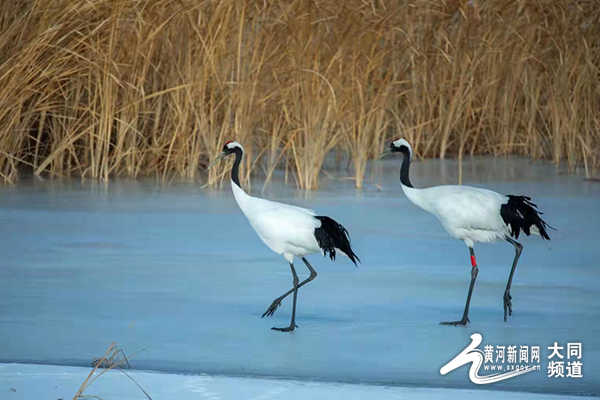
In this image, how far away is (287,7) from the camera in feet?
27.5

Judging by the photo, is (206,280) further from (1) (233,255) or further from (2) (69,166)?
(2) (69,166)

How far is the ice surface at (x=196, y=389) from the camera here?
3316mm

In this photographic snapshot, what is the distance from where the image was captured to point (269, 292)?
16.1ft

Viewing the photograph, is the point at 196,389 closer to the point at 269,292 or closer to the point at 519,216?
the point at 269,292

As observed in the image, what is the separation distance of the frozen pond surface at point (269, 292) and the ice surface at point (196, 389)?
0.28 ft

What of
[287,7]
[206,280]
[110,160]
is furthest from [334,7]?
[206,280]

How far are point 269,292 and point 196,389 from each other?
1545mm

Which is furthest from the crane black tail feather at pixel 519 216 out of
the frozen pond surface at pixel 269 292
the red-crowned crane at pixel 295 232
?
the red-crowned crane at pixel 295 232

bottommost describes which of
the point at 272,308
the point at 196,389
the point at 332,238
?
the point at 196,389

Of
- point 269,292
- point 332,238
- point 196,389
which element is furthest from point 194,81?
point 196,389

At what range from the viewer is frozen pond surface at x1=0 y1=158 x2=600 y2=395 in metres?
3.77

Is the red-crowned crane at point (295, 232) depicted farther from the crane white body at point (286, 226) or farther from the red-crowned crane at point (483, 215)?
the red-crowned crane at point (483, 215)

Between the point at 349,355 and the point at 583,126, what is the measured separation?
25.6 ft

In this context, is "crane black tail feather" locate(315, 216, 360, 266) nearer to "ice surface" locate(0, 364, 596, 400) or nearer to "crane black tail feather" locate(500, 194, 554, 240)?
"crane black tail feather" locate(500, 194, 554, 240)
